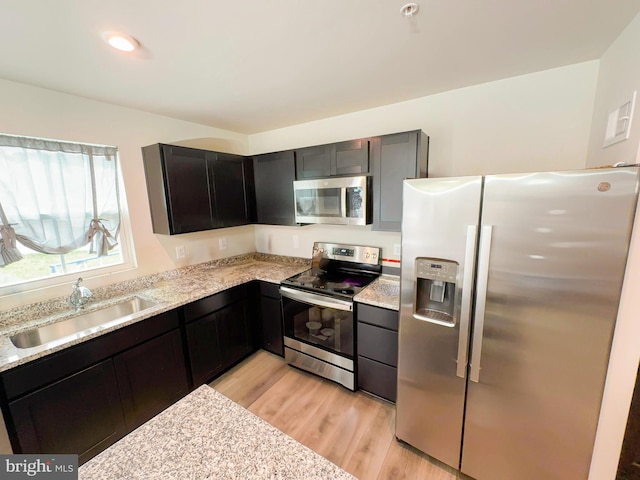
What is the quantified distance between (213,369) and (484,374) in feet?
6.92

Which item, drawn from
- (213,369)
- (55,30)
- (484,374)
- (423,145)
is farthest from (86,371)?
(423,145)

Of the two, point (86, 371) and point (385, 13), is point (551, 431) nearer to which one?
point (385, 13)

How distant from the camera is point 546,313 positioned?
117cm

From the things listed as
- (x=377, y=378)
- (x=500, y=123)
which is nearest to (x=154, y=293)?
(x=377, y=378)

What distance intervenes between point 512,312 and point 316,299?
1.33m

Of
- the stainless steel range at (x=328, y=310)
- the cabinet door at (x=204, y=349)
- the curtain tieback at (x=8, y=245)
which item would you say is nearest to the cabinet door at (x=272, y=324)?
the stainless steel range at (x=328, y=310)

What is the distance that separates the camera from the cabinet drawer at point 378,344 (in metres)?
1.90

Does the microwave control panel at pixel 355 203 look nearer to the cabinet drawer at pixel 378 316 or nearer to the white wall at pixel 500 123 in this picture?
the white wall at pixel 500 123

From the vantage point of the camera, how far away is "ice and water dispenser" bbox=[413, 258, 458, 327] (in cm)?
139

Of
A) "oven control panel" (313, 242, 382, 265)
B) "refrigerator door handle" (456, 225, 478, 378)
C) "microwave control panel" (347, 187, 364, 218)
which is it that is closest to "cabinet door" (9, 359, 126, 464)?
"oven control panel" (313, 242, 382, 265)

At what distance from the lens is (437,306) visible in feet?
4.98

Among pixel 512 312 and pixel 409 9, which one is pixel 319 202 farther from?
pixel 512 312

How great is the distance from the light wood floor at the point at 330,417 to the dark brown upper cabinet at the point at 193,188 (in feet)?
4.89

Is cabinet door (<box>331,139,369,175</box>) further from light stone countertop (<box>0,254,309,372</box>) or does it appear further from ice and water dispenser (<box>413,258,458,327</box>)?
light stone countertop (<box>0,254,309,372</box>)
